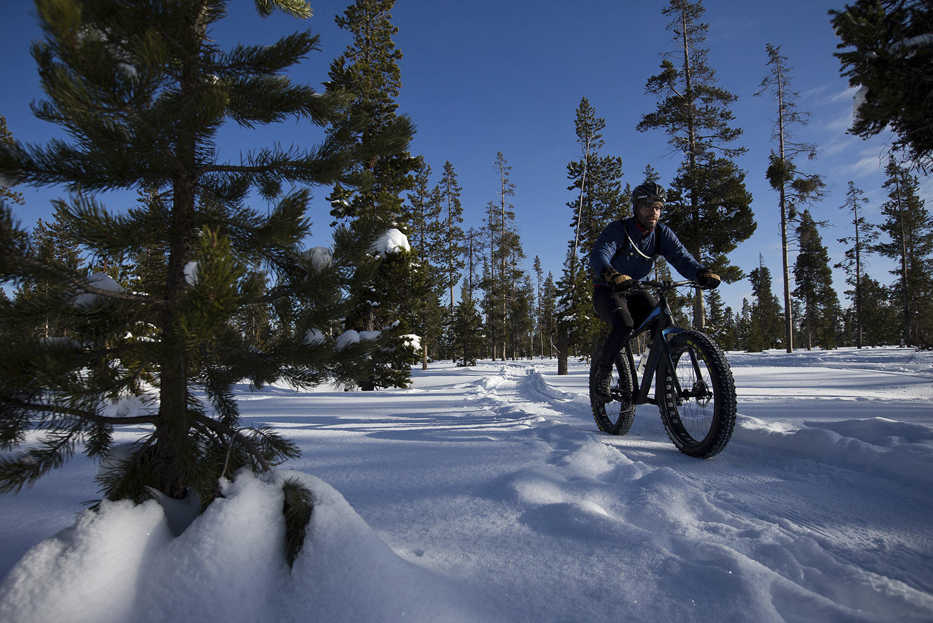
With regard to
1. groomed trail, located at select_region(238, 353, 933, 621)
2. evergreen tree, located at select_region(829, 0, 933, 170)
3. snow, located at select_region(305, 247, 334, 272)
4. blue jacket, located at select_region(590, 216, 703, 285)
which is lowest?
groomed trail, located at select_region(238, 353, 933, 621)

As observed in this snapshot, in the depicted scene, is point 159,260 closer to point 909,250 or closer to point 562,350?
point 562,350

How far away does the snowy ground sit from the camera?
958 millimetres

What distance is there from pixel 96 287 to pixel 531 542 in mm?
1766

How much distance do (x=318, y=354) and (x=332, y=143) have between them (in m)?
0.97

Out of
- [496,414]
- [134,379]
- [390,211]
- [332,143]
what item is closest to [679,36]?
[390,211]

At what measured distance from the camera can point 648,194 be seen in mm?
3209

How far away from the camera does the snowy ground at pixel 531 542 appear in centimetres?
96

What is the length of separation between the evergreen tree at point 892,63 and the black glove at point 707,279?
465cm

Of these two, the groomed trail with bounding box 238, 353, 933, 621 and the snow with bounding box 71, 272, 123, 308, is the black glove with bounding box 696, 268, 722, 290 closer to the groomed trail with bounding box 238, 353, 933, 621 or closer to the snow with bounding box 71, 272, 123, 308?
the groomed trail with bounding box 238, 353, 933, 621

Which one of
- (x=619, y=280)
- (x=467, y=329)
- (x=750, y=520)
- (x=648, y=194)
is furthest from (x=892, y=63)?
(x=467, y=329)

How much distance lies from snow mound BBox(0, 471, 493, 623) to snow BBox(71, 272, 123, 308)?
27.4 inches

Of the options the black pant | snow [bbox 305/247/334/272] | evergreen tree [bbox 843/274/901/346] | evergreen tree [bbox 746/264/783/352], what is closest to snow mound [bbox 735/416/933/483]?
the black pant

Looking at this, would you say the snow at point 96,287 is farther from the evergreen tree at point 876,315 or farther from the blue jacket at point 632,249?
the evergreen tree at point 876,315

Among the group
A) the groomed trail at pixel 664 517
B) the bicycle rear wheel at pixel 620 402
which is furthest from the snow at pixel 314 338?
the bicycle rear wheel at pixel 620 402
